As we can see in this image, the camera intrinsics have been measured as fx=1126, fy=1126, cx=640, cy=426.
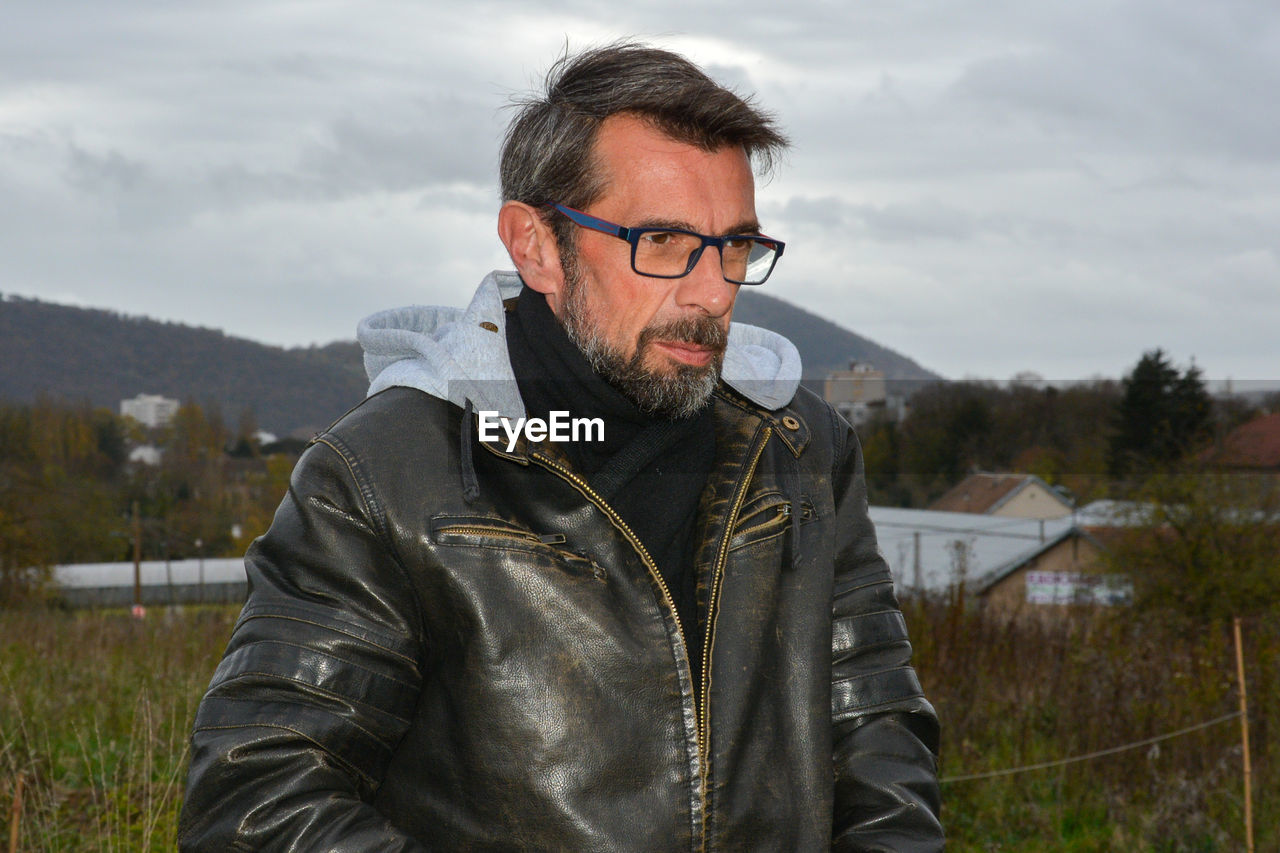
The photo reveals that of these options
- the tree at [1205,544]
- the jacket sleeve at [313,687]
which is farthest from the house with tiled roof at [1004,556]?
the jacket sleeve at [313,687]

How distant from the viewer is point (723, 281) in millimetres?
1771

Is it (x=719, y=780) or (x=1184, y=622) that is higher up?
(x=719, y=780)

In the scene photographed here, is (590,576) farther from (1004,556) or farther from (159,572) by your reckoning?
(159,572)

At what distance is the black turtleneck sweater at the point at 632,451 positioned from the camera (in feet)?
5.80

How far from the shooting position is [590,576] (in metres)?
1.62

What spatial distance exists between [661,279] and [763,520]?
1.35ft

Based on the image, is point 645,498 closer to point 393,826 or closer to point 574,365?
point 574,365

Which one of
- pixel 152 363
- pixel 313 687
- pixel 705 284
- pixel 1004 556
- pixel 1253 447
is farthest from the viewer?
pixel 152 363

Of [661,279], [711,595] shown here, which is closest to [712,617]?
[711,595]

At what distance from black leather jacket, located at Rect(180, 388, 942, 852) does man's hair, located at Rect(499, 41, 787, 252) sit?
45 cm

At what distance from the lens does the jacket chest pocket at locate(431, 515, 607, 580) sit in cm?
159

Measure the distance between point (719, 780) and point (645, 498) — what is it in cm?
45

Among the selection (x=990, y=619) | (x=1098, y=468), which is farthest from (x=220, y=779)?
(x=1098, y=468)

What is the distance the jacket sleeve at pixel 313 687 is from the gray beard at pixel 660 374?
0.44 metres
